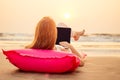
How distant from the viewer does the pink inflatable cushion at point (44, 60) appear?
73.3 inches

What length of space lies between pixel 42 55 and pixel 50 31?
0.54 feet

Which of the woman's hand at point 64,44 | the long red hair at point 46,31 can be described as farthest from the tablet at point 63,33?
the long red hair at point 46,31

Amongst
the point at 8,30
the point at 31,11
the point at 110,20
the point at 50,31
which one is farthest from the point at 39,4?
the point at 50,31

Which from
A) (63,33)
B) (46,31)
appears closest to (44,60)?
(46,31)

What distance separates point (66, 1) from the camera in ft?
14.6

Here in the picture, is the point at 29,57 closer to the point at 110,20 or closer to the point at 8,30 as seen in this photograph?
the point at 8,30

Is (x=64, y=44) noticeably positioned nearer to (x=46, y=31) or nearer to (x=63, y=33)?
(x=63, y=33)

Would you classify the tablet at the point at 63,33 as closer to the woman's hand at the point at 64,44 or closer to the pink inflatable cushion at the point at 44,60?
the woman's hand at the point at 64,44

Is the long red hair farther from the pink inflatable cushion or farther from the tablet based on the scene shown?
the tablet

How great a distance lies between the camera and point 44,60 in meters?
1.87

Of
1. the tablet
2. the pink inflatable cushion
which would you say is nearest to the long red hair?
the pink inflatable cushion

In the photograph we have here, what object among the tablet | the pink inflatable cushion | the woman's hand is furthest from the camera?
the tablet

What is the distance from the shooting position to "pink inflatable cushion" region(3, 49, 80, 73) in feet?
6.11

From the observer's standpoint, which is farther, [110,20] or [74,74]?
[110,20]
